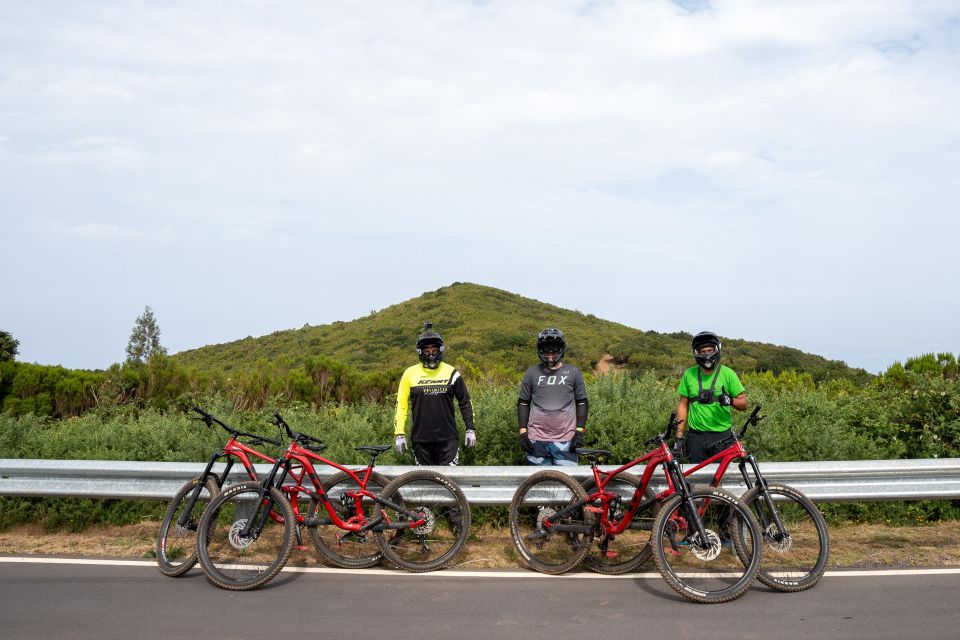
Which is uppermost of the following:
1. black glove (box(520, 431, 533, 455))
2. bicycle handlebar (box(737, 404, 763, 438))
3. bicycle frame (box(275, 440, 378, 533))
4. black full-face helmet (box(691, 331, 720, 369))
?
black full-face helmet (box(691, 331, 720, 369))

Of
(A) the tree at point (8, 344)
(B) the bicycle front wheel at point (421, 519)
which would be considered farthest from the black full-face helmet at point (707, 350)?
(A) the tree at point (8, 344)

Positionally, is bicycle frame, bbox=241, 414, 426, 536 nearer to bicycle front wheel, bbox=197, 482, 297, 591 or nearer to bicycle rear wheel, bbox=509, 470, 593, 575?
bicycle front wheel, bbox=197, 482, 297, 591

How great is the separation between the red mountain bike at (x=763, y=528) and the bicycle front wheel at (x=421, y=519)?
45.5 inches

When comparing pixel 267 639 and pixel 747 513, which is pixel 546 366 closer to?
pixel 747 513

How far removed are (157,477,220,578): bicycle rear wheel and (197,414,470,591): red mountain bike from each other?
0.91ft

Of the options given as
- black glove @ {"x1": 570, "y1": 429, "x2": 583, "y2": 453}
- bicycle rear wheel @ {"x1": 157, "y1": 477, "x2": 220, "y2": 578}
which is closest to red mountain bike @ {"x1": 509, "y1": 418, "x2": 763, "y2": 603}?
black glove @ {"x1": 570, "y1": 429, "x2": 583, "y2": 453}

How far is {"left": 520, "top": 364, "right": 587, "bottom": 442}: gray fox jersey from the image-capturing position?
281 inches

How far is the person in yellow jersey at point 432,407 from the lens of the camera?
736cm

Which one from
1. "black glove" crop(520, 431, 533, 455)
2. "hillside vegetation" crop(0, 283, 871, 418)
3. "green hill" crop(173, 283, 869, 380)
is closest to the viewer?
"black glove" crop(520, 431, 533, 455)

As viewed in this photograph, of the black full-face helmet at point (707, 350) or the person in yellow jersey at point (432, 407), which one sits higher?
the black full-face helmet at point (707, 350)

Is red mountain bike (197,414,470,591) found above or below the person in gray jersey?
below

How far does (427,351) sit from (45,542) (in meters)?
4.37

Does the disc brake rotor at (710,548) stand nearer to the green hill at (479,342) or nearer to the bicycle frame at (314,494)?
the bicycle frame at (314,494)

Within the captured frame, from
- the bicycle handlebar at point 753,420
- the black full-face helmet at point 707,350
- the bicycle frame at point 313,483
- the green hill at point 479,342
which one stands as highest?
the green hill at point 479,342
